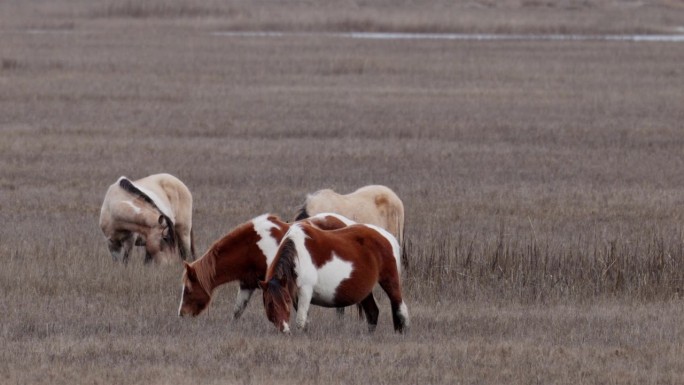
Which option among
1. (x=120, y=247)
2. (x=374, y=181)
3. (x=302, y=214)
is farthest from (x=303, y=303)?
(x=374, y=181)

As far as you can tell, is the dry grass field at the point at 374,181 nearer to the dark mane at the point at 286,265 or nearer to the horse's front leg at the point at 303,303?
the horse's front leg at the point at 303,303

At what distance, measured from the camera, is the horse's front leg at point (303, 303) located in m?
8.07

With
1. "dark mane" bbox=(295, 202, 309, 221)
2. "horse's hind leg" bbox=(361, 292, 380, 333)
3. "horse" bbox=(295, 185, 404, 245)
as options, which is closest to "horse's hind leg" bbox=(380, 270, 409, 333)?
"horse's hind leg" bbox=(361, 292, 380, 333)

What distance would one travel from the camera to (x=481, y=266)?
10812 mm

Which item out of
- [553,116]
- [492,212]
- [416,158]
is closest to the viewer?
[492,212]

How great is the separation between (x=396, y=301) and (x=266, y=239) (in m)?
1.01

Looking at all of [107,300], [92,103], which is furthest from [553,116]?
[107,300]

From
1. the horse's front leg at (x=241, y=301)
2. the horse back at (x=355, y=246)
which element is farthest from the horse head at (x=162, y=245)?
the horse back at (x=355, y=246)

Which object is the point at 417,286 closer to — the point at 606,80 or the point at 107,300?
the point at 107,300

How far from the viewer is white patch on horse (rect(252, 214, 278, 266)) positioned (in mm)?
8664

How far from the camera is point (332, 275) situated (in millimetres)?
8141

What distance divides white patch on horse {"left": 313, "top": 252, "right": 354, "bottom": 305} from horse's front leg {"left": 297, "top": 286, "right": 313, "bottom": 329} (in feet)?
0.27

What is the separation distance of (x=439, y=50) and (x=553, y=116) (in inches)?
536

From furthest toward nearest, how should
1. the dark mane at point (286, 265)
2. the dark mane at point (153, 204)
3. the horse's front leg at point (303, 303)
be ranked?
the dark mane at point (153, 204)
the horse's front leg at point (303, 303)
the dark mane at point (286, 265)
